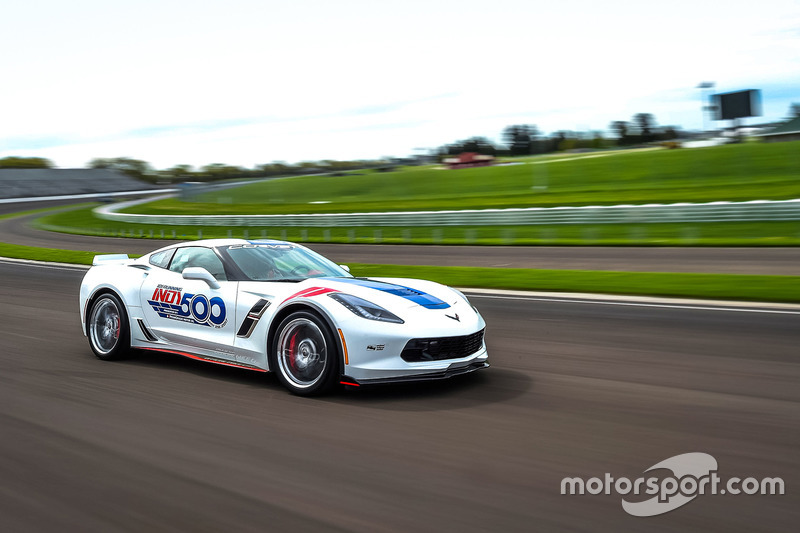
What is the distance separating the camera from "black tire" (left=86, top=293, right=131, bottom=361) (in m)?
7.72

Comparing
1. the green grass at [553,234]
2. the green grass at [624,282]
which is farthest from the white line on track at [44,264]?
the green grass at [553,234]

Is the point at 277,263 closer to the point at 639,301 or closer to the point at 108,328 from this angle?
the point at 108,328

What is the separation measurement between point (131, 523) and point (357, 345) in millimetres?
2407

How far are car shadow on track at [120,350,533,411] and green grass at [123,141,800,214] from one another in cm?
2804

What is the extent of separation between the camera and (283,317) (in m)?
6.30

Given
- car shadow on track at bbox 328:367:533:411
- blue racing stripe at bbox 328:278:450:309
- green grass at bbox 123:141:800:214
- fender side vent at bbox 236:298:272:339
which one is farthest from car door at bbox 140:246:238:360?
green grass at bbox 123:141:800:214

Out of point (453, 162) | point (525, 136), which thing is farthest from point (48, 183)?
point (525, 136)

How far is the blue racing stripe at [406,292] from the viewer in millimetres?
6280

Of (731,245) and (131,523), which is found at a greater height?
(131,523)

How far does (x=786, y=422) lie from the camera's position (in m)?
5.03

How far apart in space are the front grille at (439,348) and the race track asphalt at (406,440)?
30 centimetres

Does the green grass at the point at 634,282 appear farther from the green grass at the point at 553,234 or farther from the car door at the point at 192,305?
the car door at the point at 192,305

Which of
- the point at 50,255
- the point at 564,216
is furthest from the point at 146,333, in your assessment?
the point at 564,216

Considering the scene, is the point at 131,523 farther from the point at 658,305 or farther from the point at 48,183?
the point at 48,183
